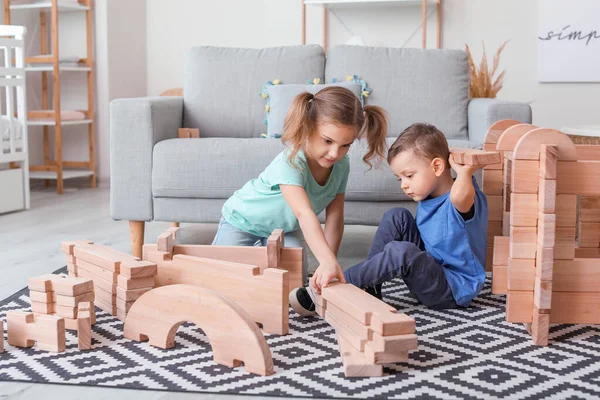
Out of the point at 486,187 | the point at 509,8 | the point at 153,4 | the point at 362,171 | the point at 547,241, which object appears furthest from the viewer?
the point at 153,4

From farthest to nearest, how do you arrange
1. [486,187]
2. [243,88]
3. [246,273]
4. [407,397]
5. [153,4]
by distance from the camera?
[153,4] < [243,88] < [486,187] < [246,273] < [407,397]

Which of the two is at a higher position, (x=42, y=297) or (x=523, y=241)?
(x=523, y=241)

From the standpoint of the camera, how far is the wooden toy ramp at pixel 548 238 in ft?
4.69

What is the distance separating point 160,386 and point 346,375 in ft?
1.06

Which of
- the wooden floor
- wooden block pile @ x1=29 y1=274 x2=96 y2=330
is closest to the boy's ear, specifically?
the wooden floor

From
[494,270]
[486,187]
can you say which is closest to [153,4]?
[486,187]

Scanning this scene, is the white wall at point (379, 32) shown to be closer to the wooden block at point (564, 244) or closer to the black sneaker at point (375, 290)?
the black sneaker at point (375, 290)

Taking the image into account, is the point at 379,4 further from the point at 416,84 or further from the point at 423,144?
the point at 423,144

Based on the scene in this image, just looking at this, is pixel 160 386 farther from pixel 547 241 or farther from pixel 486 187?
pixel 486 187

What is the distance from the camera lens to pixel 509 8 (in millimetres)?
4137

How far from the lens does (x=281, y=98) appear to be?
2727mm

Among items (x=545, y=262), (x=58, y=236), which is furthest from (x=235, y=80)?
(x=545, y=262)

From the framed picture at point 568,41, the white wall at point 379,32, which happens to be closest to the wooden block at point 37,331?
the white wall at point 379,32

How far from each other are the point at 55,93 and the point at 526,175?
3.14 meters
